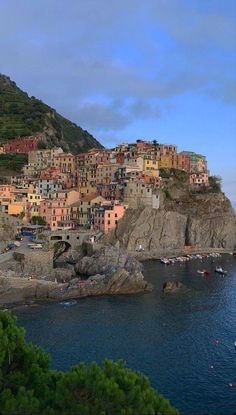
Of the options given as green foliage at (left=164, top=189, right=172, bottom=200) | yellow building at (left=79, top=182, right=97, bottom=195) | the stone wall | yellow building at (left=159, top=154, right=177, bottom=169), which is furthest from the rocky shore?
yellow building at (left=159, top=154, right=177, bottom=169)

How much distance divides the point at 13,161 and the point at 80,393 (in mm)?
91233

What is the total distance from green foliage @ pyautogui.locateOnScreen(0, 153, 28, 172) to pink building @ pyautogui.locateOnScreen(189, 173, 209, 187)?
33.7 m

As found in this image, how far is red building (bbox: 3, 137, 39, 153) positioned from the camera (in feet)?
360

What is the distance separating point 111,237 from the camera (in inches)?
3100

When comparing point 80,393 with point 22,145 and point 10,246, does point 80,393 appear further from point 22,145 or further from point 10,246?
point 22,145

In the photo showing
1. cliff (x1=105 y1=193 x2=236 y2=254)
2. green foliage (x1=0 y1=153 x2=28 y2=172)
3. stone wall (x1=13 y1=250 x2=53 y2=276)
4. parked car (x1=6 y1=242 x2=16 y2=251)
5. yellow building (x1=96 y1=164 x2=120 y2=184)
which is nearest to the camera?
stone wall (x1=13 y1=250 x2=53 y2=276)

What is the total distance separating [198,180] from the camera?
99.7m

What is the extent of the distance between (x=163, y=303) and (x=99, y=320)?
8915mm

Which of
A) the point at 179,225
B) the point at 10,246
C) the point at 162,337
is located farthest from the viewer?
the point at 179,225

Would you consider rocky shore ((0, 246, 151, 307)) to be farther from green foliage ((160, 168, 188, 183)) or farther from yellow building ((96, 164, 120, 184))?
green foliage ((160, 168, 188, 183))

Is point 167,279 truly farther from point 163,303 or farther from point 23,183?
point 23,183

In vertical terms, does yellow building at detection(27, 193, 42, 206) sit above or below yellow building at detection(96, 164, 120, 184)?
below

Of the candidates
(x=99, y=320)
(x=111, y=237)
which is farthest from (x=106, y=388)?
(x=111, y=237)

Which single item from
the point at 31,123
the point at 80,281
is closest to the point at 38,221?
the point at 80,281
